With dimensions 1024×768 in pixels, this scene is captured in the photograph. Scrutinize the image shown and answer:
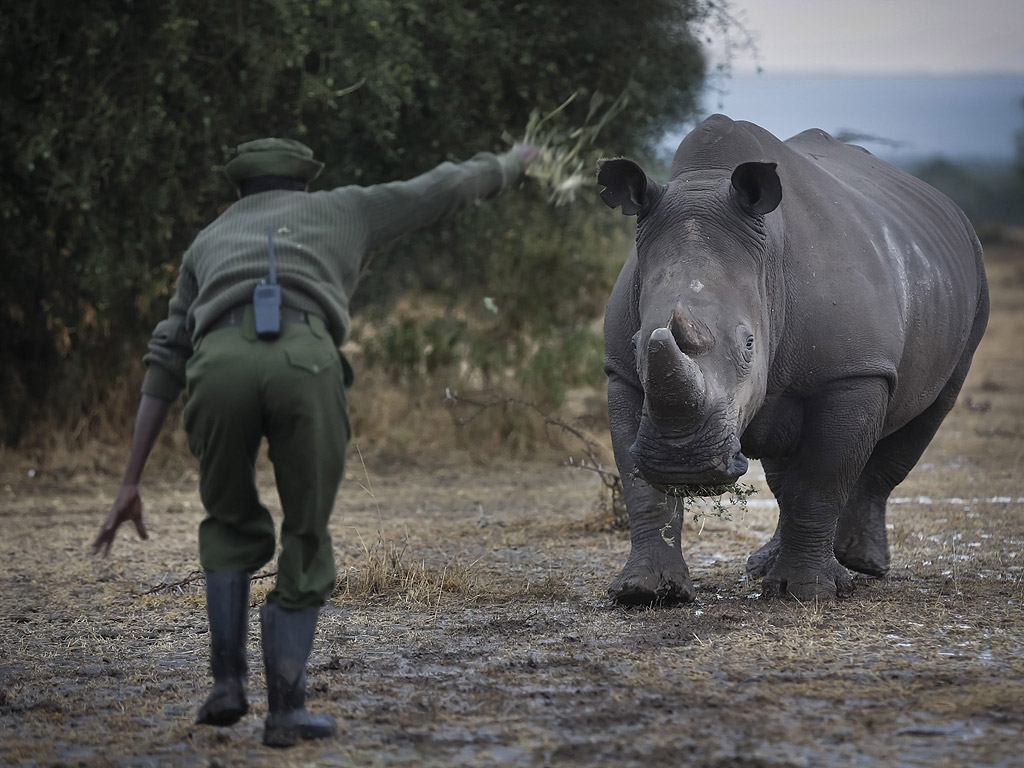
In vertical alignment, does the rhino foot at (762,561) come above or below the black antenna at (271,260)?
below

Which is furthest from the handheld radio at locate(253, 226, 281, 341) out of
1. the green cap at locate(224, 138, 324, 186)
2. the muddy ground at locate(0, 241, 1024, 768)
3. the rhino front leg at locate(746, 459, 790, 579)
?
the rhino front leg at locate(746, 459, 790, 579)

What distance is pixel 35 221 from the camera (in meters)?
10.7

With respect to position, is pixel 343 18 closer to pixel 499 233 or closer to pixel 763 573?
pixel 499 233

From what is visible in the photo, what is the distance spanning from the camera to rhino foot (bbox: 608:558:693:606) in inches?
229

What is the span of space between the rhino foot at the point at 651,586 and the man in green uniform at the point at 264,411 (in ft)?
6.81

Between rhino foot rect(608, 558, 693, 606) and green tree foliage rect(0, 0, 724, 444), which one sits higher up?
green tree foliage rect(0, 0, 724, 444)

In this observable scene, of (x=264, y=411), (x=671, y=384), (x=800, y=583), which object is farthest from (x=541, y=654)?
(x=264, y=411)

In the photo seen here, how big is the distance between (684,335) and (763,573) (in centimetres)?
200

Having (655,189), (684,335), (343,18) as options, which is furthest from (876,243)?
(343,18)

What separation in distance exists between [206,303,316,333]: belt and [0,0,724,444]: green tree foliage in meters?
6.61

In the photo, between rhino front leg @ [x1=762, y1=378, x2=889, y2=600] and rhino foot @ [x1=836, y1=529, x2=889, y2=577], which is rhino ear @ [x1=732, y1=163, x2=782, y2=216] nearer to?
rhino front leg @ [x1=762, y1=378, x2=889, y2=600]

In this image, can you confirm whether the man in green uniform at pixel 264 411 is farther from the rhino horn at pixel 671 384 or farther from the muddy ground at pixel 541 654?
the rhino horn at pixel 671 384

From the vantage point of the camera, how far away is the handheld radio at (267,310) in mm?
3865

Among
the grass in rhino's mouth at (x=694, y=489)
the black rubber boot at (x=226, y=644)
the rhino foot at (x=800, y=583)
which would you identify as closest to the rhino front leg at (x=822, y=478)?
the rhino foot at (x=800, y=583)
